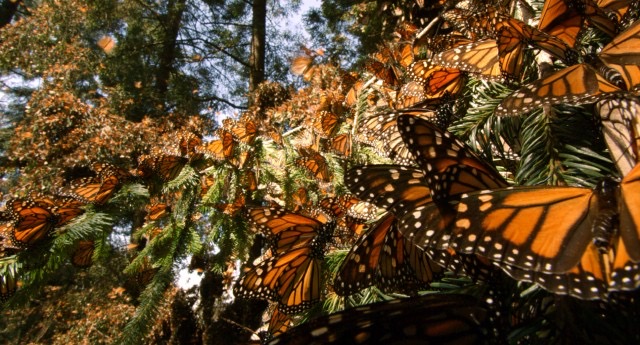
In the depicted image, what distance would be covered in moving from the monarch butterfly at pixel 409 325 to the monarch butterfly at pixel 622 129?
0.91 ft

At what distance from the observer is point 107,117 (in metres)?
4.45

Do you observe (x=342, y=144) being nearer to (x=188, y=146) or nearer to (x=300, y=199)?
(x=300, y=199)

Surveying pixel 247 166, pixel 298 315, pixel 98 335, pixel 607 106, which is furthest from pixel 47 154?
pixel 607 106

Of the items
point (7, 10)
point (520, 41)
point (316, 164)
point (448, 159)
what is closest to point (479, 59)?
point (520, 41)

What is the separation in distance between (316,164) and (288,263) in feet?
1.91

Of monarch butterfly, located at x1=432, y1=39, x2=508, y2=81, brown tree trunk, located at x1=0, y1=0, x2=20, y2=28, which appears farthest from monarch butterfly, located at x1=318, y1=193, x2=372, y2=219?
brown tree trunk, located at x1=0, y1=0, x2=20, y2=28

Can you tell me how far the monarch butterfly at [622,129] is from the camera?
1.40ft

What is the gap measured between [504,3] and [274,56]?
18.2 feet

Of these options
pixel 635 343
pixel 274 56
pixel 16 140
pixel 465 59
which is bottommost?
pixel 635 343

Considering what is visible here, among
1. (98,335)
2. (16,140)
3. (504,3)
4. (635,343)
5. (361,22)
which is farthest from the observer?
(16,140)

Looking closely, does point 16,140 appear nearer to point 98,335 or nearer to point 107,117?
point 107,117

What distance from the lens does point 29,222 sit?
87 cm

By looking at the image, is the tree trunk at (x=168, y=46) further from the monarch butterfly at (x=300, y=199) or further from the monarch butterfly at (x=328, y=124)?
the monarch butterfly at (x=300, y=199)

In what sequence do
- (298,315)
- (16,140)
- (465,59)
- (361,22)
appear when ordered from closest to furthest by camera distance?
(465,59) → (298,315) → (361,22) → (16,140)
